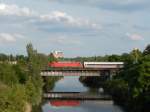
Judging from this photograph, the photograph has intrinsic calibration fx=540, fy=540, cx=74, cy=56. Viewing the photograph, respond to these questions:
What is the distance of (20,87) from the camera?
57.2 m

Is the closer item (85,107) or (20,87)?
(20,87)

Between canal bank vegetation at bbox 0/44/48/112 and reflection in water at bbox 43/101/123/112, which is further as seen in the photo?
reflection in water at bbox 43/101/123/112

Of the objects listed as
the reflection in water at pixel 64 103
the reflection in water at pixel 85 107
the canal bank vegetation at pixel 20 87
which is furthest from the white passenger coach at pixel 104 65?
the reflection in water at pixel 85 107

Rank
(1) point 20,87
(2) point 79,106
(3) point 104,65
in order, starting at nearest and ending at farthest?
(1) point 20,87 → (2) point 79,106 → (3) point 104,65

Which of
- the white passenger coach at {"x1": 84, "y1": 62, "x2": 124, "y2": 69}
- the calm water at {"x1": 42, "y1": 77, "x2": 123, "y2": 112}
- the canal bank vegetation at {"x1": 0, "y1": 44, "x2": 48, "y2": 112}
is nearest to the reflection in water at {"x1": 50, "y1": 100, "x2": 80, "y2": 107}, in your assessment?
the calm water at {"x1": 42, "y1": 77, "x2": 123, "y2": 112}

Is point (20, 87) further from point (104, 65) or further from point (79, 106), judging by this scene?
point (104, 65)

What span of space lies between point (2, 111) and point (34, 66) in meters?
42.9

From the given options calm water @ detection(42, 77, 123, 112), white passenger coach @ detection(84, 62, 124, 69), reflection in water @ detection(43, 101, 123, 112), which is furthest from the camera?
white passenger coach @ detection(84, 62, 124, 69)

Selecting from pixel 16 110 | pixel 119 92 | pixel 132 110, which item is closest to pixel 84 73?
pixel 119 92

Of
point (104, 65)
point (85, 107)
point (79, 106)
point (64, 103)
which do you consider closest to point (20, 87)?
point (85, 107)

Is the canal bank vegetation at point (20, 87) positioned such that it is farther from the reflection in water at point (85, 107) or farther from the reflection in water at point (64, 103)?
the reflection in water at point (64, 103)

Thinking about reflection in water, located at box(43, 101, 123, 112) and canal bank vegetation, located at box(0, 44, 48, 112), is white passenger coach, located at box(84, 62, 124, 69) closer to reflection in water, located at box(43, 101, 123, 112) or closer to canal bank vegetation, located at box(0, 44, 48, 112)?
canal bank vegetation, located at box(0, 44, 48, 112)

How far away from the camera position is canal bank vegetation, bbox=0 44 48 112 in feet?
152

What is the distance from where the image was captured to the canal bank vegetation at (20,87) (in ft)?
152
